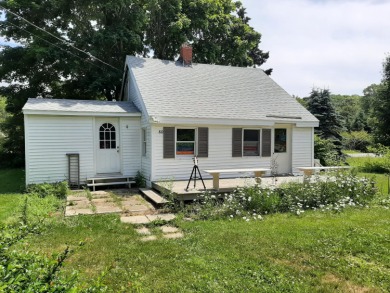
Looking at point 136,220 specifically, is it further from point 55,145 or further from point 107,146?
point 55,145

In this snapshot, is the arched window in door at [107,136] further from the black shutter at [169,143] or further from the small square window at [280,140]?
the small square window at [280,140]

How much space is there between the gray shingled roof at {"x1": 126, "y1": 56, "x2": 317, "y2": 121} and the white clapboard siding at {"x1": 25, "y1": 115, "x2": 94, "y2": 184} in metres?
2.69

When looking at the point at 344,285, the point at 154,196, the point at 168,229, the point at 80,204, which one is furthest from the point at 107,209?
the point at 344,285

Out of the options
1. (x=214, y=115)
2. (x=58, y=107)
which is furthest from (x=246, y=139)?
(x=58, y=107)

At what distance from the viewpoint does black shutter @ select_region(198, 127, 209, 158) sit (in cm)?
1077

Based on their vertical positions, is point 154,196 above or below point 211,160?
below

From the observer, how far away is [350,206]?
25.0ft

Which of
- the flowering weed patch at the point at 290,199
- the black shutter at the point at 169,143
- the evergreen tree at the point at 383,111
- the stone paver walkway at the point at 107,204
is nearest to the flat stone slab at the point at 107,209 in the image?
the stone paver walkway at the point at 107,204

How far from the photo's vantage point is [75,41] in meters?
16.5

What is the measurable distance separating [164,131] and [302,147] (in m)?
6.20

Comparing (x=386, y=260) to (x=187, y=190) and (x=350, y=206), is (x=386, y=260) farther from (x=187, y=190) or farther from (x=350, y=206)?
(x=187, y=190)

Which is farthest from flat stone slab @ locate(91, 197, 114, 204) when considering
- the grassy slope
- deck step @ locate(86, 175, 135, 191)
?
the grassy slope

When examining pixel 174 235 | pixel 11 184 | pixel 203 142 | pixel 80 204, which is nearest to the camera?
pixel 174 235

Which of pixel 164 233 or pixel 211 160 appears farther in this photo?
pixel 211 160
